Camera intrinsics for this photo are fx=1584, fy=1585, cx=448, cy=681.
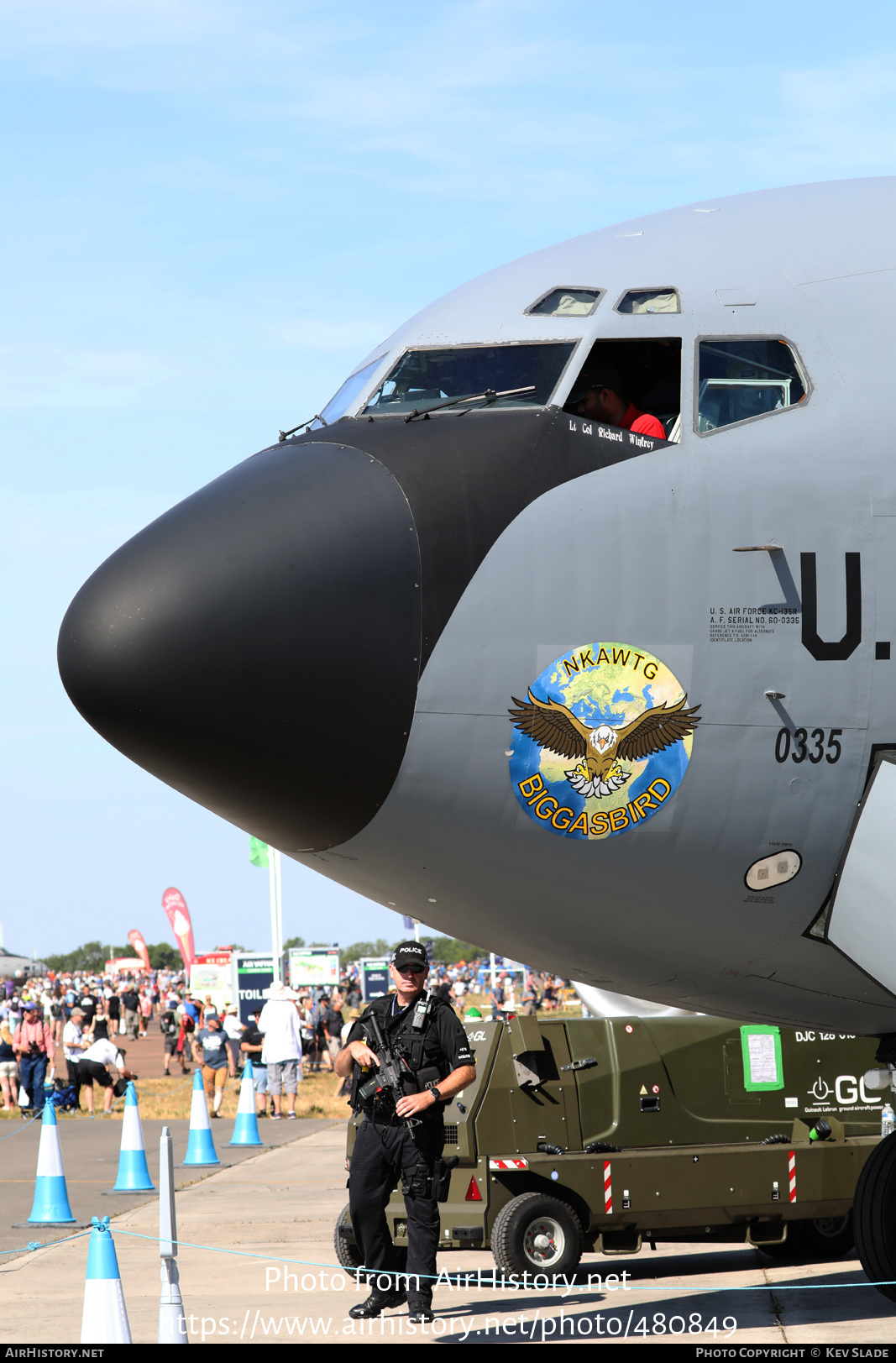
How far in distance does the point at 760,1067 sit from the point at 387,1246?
4.18m

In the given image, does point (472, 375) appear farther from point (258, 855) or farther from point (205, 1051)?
point (258, 855)

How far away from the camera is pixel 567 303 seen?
24.6 feet

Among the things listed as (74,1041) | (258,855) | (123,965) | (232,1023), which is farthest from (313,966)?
(123,965)

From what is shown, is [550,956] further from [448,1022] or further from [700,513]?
[700,513]

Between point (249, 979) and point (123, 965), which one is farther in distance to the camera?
point (123, 965)

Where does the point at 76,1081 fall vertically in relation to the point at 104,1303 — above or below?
below

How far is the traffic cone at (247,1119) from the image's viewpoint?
2197cm

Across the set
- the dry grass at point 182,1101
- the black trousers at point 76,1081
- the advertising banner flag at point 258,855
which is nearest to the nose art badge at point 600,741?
the dry grass at point 182,1101

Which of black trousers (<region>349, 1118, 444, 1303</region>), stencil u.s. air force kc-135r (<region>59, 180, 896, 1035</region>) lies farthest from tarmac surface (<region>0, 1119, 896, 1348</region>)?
stencil u.s. air force kc-135r (<region>59, 180, 896, 1035</region>)

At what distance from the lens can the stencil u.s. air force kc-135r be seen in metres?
6.57

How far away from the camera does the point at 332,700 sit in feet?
21.2

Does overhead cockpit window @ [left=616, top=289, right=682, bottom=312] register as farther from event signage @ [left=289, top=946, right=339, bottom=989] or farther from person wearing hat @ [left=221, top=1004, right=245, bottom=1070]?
event signage @ [left=289, top=946, right=339, bottom=989]

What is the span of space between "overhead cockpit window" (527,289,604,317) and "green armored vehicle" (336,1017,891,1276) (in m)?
5.81

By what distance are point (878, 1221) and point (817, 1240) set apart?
392 centimetres
